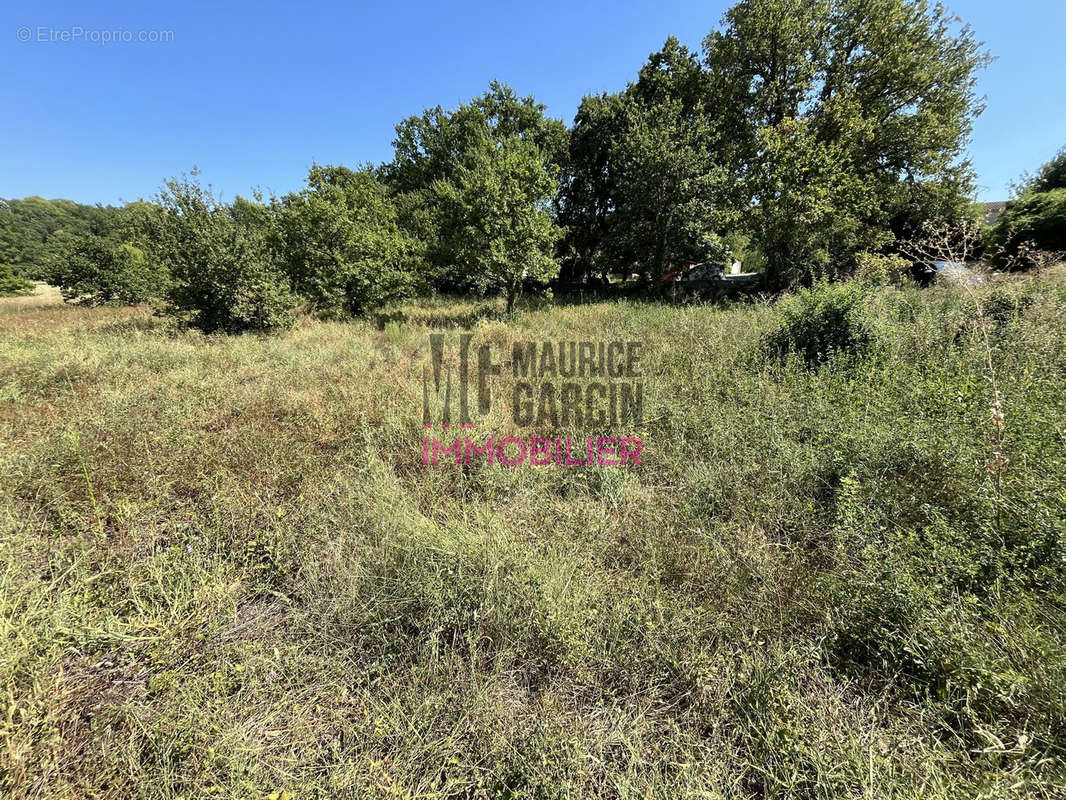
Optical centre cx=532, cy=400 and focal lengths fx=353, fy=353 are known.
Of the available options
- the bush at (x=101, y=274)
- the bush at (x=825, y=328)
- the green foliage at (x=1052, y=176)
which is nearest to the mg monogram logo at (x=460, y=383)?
the bush at (x=825, y=328)

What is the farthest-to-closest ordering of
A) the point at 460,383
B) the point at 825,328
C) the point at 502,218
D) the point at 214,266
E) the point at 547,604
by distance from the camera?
the point at 502,218 → the point at 214,266 → the point at 460,383 → the point at 825,328 → the point at 547,604

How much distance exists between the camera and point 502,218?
420 inches

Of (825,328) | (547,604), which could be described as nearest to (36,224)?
(547,604)

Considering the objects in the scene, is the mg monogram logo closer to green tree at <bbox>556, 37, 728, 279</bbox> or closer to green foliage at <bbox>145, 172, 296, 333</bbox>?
green foliage at <bbox>145, 172, 296, 333</bbox>

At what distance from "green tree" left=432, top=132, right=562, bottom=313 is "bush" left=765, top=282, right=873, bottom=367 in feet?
23.9

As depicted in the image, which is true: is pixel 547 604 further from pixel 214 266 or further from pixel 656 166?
pixel 656 166

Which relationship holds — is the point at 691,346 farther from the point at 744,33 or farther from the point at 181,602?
the point at 744,33

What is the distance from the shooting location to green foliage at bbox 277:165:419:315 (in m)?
9.74

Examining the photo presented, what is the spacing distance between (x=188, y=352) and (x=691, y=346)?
8680 millimetres

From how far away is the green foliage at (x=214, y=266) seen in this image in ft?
25.9

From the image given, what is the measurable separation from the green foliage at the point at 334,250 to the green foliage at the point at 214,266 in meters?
1.19

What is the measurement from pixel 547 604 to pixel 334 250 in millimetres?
11165

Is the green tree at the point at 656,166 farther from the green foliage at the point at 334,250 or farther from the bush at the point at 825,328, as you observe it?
the green foliage at the point at 334,250

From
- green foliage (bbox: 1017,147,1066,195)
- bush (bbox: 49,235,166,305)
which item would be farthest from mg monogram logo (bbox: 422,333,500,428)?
green foliage (bbox: 1017,147,1066,195)
